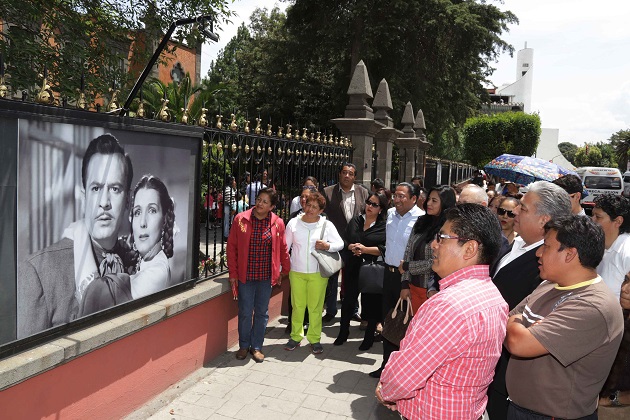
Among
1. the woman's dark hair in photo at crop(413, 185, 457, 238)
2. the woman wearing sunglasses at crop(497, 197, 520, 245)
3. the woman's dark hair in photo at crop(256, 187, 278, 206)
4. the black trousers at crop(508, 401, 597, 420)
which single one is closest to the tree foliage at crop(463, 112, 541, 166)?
the woman wearing sunglasses at crop(497, 197, 520, 245)

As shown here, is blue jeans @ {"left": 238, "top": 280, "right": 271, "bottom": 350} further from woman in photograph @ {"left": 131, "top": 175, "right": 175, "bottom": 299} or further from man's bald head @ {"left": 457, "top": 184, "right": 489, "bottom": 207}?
man's bald head @ {"left": 457, "top": 184, "right": 489, "bottom": 207}

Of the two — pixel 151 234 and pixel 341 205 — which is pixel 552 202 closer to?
pixel 151 234

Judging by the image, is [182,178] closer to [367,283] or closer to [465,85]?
[367,283]

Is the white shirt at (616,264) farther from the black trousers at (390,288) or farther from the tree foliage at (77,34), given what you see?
the tree foliage at (77,34)

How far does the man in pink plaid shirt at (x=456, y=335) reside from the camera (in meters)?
1.87

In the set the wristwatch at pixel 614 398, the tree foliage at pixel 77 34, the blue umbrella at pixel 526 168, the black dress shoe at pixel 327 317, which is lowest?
the black dress shoe at pixel 327 317

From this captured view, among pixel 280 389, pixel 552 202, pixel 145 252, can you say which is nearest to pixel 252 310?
pixel 280 389

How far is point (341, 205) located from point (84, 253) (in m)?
3.59

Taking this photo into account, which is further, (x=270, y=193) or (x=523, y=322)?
(x=270, y=193)

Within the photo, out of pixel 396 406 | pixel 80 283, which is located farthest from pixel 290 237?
pixel 396 406

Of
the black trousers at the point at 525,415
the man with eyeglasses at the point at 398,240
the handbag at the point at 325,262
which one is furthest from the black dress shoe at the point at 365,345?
the black trousers at the point at 525,415

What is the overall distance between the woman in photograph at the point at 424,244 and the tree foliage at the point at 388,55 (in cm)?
1686

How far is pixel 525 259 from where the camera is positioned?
296 centimetres

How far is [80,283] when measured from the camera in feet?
11.0
